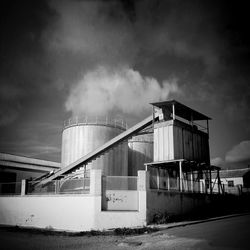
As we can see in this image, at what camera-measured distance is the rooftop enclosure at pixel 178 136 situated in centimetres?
2348

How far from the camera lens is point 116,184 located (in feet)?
59.2

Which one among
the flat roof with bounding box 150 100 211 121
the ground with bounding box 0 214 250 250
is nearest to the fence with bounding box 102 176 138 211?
the ground with bounding box 0 214 250 250

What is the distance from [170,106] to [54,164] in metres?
23.9

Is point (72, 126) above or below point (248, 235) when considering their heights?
above

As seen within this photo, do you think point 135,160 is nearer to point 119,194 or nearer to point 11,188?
point 11,188

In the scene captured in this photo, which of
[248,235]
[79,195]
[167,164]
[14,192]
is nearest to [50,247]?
[79,195]

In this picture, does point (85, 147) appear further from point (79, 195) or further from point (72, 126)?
point (79, 195)

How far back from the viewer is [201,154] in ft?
87.6

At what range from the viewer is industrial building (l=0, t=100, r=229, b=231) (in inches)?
680

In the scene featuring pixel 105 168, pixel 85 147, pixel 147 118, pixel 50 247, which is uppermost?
pixel 147 118

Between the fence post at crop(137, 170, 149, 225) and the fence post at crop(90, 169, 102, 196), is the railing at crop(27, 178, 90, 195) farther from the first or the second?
the fence post at crop(137, 170, 149, 225)

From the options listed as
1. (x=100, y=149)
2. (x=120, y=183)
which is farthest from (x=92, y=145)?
(x=120, y=183)

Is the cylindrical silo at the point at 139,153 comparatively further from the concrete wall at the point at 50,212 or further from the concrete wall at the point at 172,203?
the concrete wall at the point at 50,212

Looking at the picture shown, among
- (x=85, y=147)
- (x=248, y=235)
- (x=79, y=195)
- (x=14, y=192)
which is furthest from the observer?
(x=85, y=147)
